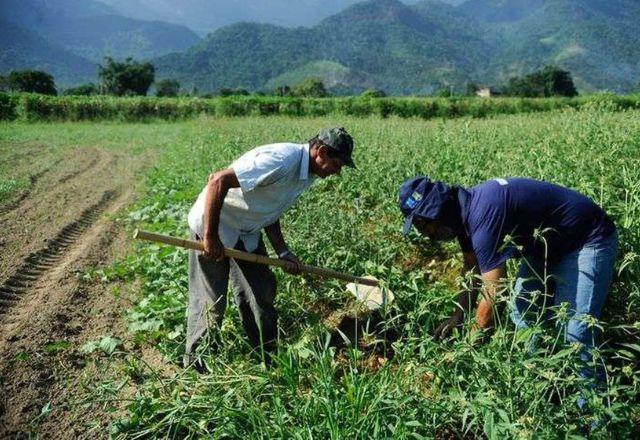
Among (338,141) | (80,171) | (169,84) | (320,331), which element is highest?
(169,84)

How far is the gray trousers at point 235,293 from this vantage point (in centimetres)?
330

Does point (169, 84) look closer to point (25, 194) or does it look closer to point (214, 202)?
point (25, 194)

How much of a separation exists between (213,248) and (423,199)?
131 cm

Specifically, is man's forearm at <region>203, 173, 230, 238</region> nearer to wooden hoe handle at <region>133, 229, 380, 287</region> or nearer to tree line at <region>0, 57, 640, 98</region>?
wooden hoe handle at <region>133, 229, 380, 287</region>

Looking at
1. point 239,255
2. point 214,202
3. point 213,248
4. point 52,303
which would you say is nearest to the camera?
point 214,202

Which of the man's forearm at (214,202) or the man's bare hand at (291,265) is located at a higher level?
the man's forearm at (214,202)

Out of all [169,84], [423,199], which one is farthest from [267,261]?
[169,84]

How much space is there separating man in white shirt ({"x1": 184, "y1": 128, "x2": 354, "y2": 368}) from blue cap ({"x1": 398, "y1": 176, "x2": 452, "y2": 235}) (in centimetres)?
54

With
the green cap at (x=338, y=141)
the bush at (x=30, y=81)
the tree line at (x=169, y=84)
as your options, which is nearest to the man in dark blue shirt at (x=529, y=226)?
the green cap at (x=338, y=141)

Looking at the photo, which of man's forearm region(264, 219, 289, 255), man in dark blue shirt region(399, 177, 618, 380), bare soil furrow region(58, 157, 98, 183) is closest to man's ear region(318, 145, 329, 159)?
man in dark blue shirt region(399, 177, 618, 380)

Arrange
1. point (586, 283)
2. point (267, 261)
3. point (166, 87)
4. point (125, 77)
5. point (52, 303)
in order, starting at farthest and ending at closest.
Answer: point (166, 87)
point (125, 77)
point (52, 303)
point (267, 261)
point (586, 283)

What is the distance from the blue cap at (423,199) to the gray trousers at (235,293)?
1.20 metres

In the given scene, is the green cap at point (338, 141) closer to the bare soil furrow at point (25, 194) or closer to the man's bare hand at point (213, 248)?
the man's bare hand at point (213, 248)

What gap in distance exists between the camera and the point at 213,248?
3090mm
